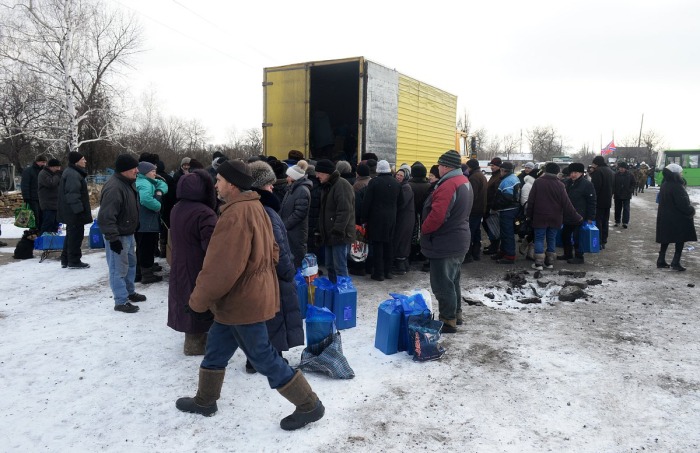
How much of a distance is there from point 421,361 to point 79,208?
227 inches

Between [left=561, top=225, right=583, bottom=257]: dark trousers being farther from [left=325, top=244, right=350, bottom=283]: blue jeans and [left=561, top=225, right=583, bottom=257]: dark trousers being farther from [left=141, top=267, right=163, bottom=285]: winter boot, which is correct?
[left=141, top=267, right=163, bottom=285]: winter boot

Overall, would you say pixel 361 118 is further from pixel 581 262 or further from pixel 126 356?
pixel 126 356

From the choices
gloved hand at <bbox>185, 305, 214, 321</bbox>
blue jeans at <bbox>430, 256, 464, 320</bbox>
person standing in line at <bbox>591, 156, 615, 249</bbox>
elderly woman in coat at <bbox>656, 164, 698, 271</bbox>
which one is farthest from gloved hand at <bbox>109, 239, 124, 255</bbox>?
person standing in line at <bbox>591, 156, 615, 249</bbox>

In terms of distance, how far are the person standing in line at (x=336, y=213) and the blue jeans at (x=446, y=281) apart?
148 cm

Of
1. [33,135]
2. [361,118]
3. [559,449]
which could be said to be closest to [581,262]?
[361,118]

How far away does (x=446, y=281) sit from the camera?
4789mm

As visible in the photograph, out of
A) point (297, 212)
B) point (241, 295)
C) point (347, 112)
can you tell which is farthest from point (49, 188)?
point (241, 295)

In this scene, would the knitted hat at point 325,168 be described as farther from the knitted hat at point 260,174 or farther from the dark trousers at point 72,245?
the dark trousers at point 72,245

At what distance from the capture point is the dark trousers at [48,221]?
810cm

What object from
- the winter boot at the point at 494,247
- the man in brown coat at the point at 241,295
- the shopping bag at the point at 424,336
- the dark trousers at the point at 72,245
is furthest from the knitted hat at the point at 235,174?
the winter boot at the point at 494,247

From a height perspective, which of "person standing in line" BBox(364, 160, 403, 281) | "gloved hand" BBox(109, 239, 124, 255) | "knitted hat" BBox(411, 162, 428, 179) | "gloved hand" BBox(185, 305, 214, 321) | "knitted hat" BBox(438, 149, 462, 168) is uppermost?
"knitted hat" BBox(438, 149, 462, 168)

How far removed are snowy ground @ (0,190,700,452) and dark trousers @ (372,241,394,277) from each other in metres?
1.13

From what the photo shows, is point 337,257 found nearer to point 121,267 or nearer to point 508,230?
point 121,267

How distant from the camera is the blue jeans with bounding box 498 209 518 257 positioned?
8109mm
